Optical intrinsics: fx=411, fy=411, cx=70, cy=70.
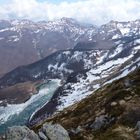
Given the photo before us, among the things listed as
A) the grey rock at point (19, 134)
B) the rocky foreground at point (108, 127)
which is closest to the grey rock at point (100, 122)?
the rocky foreground at point (108, 127)

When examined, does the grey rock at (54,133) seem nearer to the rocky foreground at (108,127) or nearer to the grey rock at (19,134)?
the rocky foreground at (108,127)

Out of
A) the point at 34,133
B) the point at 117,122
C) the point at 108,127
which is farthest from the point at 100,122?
the point at 34,133

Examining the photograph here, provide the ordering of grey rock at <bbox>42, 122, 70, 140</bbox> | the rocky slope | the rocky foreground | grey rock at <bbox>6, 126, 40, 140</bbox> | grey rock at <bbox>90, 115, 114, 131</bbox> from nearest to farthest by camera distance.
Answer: grey rock at <bbox>6, 126, 40, 140</bbox>
the rocky foreground
grey rock at <bbox>42, 122, 70, 140</bbox>
the rocky slope
grey rock at <bbox>90, 115, 114, 131</bbox>

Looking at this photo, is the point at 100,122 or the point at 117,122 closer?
the point at 117,122

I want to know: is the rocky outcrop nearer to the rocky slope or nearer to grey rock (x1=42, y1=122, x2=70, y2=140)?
grey rock (x1=42, y1=122, x2=70, y2=140)

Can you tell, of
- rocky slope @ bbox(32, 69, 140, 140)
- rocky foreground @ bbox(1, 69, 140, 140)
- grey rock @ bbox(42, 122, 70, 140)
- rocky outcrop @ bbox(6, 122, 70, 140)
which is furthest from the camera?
rocky slope @ bbox(32, 69, 140, 140)

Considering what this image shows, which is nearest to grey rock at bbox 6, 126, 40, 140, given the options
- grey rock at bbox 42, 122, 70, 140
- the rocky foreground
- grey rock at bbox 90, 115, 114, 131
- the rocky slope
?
the rocky foreground

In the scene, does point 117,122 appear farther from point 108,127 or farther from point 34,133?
point 34,133

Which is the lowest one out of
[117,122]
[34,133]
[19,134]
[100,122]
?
[100,122]

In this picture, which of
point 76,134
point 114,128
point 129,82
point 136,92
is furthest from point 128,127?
point 129,82

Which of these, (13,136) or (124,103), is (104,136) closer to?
(13,136)

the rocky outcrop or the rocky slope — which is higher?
the rocky outcrop
